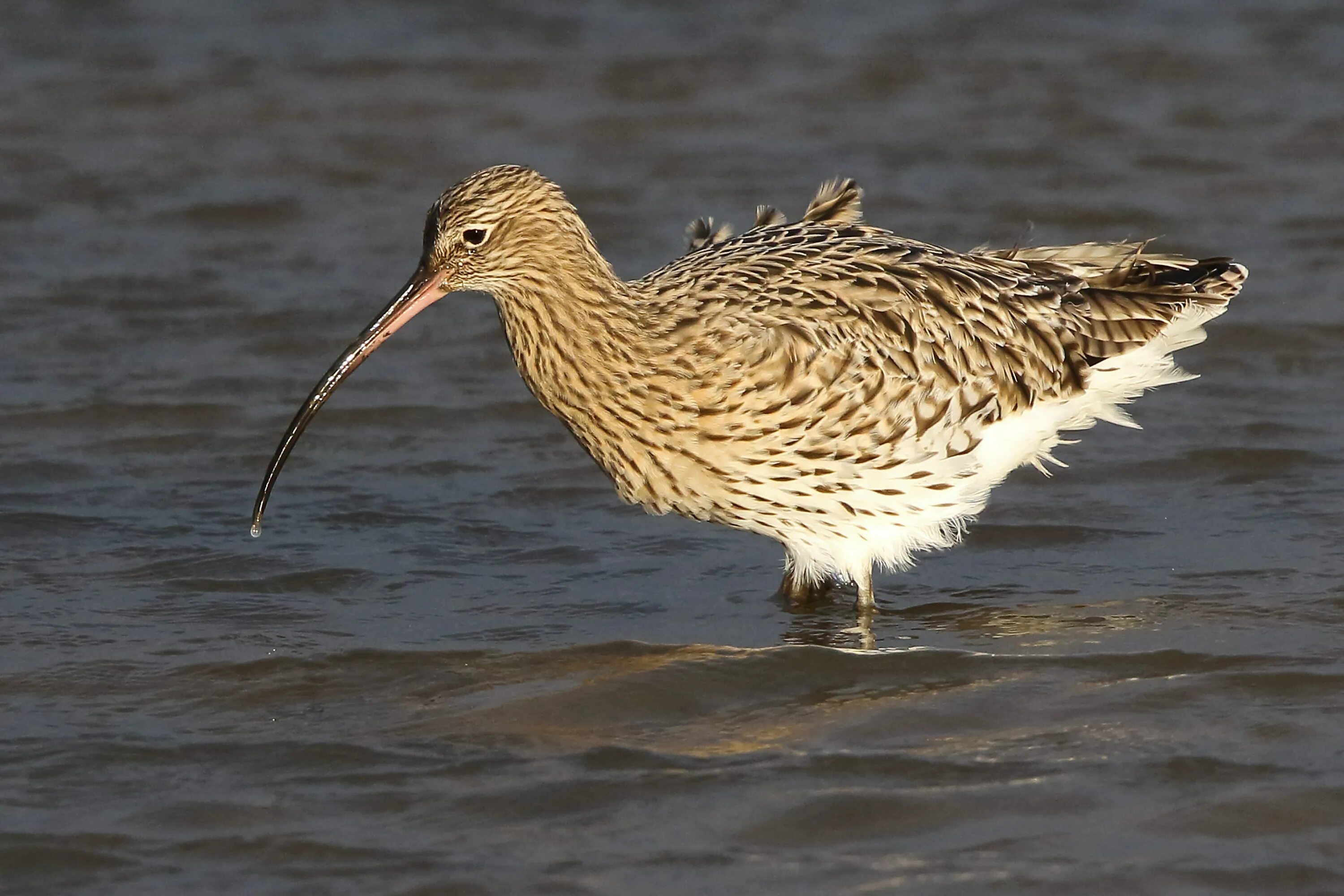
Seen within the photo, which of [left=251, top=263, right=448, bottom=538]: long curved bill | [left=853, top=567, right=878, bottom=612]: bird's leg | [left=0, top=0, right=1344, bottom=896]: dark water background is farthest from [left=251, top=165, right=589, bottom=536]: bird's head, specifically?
[left=853, top=567, right=878, bottom=612]: bird's leg

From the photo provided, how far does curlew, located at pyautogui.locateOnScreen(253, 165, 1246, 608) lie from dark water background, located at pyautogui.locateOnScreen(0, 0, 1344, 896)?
553mm

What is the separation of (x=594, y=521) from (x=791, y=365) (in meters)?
2.02

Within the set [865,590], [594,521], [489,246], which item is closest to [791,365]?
[865,590]

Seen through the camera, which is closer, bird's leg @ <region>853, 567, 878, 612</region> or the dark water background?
the dark water background

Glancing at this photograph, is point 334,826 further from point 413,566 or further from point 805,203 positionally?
point 805,203

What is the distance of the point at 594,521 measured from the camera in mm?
9734

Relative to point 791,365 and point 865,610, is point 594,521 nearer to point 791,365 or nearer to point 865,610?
point 865,610

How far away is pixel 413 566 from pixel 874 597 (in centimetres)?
197

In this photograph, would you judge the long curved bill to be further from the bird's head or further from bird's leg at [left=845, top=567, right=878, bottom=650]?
bird's leg at [left=845, top=567, right=878, bottom=650]

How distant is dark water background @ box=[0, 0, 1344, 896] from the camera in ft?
21.2

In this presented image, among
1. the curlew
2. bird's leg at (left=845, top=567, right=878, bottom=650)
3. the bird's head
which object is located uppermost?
the bird's head

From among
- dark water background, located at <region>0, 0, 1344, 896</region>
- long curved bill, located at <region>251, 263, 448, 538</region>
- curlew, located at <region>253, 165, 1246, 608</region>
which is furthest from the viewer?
curlew, located at <region>253, 165, 1246, 608</region>

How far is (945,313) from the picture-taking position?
8461mm

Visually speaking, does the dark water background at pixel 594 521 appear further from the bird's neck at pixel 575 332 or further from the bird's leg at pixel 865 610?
the bird's neck at pixel 575 332
